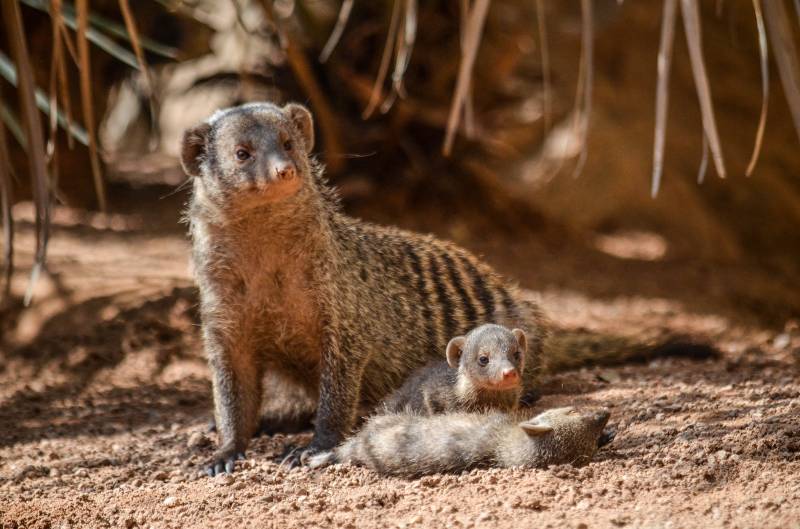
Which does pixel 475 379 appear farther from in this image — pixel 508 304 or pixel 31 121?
pixel 31 121

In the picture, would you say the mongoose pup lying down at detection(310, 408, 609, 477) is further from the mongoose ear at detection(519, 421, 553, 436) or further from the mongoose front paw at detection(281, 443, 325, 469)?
the mongoose front paw at detection(281, 443, 325, 469)

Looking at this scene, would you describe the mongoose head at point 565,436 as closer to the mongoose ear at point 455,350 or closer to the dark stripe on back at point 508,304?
the mongoose ear at point 455,350

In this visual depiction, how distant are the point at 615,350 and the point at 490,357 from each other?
1103 mm

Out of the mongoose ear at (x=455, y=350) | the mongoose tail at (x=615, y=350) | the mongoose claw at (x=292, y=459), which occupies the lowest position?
the mongoose claw at (x=292, y=459)

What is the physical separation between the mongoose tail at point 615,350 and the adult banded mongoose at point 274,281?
2.56 ft

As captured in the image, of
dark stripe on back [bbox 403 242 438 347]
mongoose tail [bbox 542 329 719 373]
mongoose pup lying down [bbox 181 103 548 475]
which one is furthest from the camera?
mongoose tail [bbox 542 329 719 373]

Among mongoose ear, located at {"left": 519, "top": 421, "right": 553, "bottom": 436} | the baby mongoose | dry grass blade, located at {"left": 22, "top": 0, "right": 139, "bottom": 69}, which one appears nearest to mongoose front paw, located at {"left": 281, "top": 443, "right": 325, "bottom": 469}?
the baby mongoose

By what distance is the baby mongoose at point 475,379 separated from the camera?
105 inches

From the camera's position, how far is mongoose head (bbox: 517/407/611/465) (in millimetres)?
2299

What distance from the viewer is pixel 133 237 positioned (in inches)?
218

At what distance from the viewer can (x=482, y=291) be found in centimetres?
355

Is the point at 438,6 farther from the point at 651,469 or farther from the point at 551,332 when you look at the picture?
the point at 651,469

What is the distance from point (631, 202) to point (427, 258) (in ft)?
9.70

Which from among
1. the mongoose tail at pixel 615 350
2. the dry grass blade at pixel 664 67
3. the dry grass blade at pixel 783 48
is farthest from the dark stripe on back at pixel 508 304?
the dry grass blade at pixel 783 48
